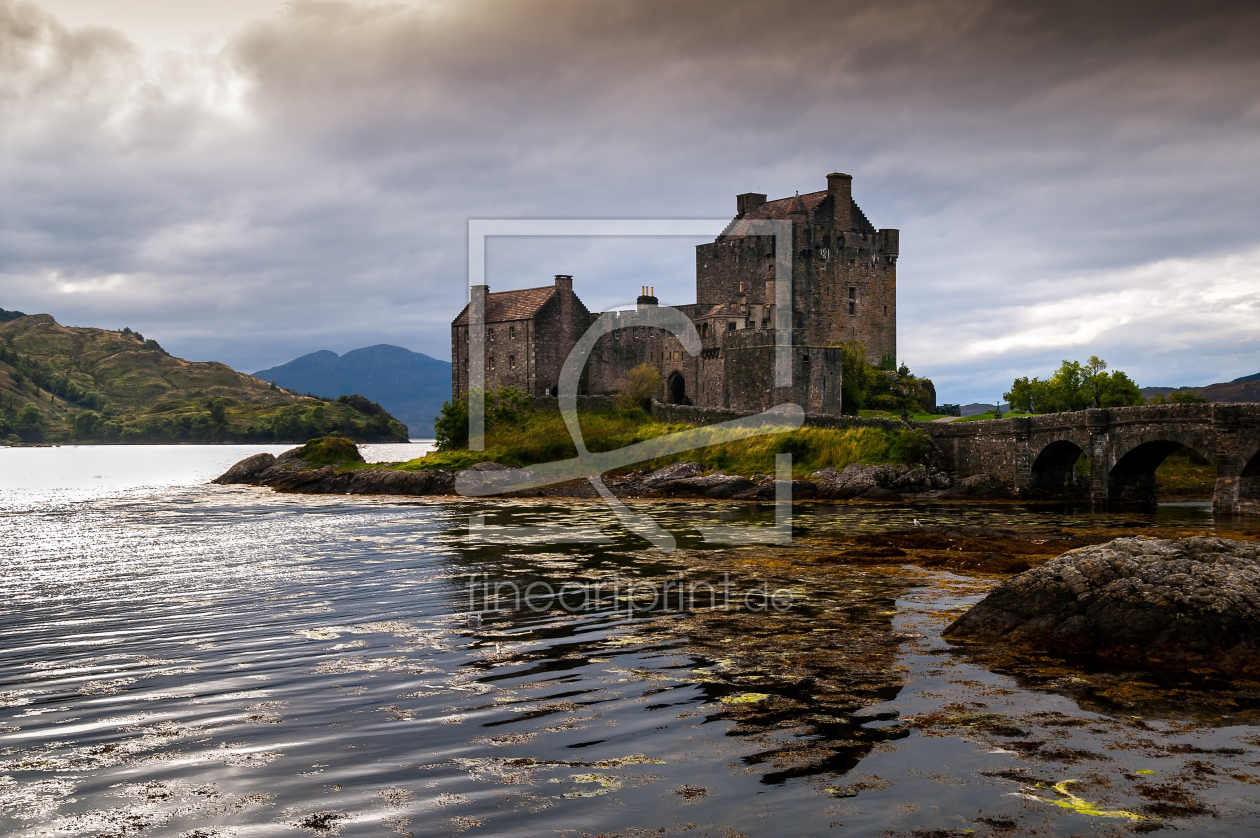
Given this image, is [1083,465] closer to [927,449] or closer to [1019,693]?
[927,449]

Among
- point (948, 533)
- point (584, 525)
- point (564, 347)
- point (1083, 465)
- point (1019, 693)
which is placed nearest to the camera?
point (1019, 693)

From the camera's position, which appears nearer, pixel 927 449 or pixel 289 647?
pixel 289 647

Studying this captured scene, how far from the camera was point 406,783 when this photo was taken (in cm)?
717

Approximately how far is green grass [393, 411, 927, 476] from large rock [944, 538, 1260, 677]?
34183mm

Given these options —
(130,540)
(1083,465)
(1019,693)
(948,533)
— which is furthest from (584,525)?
(1083,465)

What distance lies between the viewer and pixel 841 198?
2569 inches

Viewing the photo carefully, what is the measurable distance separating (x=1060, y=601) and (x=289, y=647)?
10.3m

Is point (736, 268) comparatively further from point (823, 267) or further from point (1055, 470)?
point (1055, 470)

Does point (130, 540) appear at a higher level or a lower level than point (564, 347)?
lower

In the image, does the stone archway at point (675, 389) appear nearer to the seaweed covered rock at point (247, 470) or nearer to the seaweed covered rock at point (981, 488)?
the seaweed covered rock at point (981, 488)

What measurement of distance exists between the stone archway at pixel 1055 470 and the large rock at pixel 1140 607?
3311 centimetres

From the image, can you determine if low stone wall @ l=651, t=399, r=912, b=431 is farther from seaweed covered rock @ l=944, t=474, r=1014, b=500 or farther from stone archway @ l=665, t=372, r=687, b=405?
seaweed covered rock @ l=944, t=474, r=1014, b=500

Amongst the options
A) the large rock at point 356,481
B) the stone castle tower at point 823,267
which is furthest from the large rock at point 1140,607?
the stone castle tower at point 823,267

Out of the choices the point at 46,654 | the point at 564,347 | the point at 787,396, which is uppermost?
the point at 564,347
